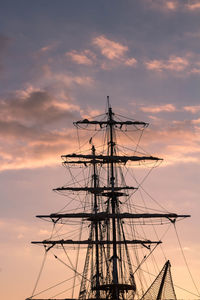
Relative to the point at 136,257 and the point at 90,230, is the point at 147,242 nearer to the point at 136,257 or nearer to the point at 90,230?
the point at 136,257

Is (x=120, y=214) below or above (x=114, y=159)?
below

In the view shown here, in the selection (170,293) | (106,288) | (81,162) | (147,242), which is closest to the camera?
(170,293)

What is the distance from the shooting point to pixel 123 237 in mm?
100375

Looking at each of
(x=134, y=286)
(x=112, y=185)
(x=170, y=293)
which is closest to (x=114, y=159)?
(x=112, y=185)

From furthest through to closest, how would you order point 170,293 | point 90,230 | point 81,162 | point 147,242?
point 90,230 < point 81,162 < point 147,242 < point 170,293

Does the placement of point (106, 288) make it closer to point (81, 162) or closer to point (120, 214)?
point (120, 214)

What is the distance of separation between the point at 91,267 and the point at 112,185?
19.9 m

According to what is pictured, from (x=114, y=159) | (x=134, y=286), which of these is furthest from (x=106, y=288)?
(x=114, y=159)

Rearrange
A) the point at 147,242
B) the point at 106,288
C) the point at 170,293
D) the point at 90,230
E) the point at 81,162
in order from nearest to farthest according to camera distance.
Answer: the point at 170,293
the point at 106,288
the point at 147,242
the point at 81,162
the point at 90,230

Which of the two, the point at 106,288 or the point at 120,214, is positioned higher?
the point at 120,214

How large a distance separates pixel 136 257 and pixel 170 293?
2074cm

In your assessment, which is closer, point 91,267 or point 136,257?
point 136,257

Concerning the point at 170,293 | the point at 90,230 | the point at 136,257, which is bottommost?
the point at 170,293

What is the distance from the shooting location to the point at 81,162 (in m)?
109
